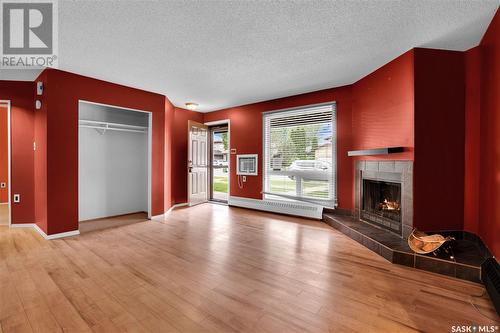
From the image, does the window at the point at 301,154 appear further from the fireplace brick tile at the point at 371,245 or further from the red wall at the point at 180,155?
the red wall at the point at 180,155

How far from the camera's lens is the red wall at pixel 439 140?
9.51ft

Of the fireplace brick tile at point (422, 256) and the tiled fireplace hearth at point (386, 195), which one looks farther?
the tiled fireplace hearth at point (386, 195)

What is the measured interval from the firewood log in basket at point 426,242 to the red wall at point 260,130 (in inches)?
64.4

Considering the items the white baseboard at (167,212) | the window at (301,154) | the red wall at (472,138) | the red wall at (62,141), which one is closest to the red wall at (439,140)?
the red wall at (472,138)

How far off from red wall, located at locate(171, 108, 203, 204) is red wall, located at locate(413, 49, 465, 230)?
495cm

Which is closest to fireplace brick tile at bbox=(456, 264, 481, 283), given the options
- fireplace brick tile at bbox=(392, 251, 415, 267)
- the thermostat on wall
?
fireplace brick tile at bbox=(392, 251, 415, 267)

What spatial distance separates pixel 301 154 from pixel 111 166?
13.2ft

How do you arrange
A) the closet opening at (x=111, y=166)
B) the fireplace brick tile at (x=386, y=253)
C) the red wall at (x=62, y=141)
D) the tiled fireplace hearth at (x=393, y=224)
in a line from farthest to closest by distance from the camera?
the closet opening at (x=111, y=166) < the red wall at (x=62, y=141) < the fireplace brick tile at (x=386, y=253) < the tiled fireplace hearth at (x=393, y=224)

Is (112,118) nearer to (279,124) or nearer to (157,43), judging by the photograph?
(157,43)

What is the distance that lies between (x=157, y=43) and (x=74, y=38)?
921 millimetres

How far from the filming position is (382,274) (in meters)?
2.41

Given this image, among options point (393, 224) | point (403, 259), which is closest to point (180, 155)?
point (393, 224)

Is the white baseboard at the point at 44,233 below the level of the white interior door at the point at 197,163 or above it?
below

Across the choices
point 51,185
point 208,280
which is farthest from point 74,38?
point 208,280
